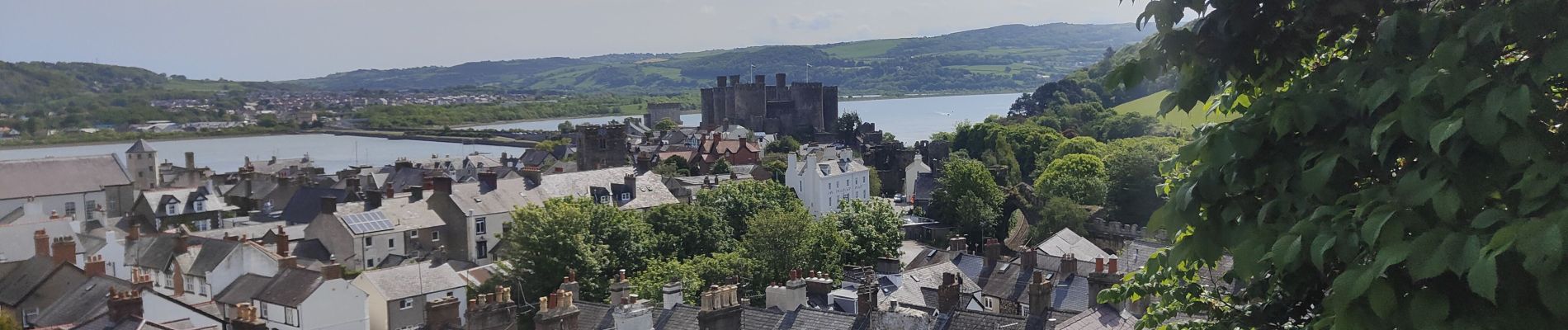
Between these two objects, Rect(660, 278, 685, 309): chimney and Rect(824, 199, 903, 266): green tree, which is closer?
Rect(660, 278, 685, 309): chimney

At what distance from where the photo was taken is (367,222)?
37.0 m

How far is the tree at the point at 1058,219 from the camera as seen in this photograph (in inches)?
1724

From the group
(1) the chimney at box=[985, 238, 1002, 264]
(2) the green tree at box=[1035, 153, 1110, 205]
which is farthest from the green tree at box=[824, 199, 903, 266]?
(2) the green tree at box=[1035, 153, 1110, 205]

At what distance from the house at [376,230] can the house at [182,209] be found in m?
9.95

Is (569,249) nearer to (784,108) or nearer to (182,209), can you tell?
(182,209)

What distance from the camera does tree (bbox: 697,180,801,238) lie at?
38.5 m

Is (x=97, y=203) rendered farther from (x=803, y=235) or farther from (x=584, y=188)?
(x=803, y=235)

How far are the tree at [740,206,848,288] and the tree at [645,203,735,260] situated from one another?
2.16m

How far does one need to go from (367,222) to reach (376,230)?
0.43 metres

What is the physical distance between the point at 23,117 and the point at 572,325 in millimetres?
164451

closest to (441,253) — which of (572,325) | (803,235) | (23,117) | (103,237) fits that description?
(103,237)

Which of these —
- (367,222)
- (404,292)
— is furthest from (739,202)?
(404,292)

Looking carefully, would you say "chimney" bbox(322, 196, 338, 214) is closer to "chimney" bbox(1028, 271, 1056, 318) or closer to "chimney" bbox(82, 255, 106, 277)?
"chimney" bbox(82, 255, 106, 277)

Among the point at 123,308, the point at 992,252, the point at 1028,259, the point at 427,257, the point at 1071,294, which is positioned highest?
the point at 123,308
